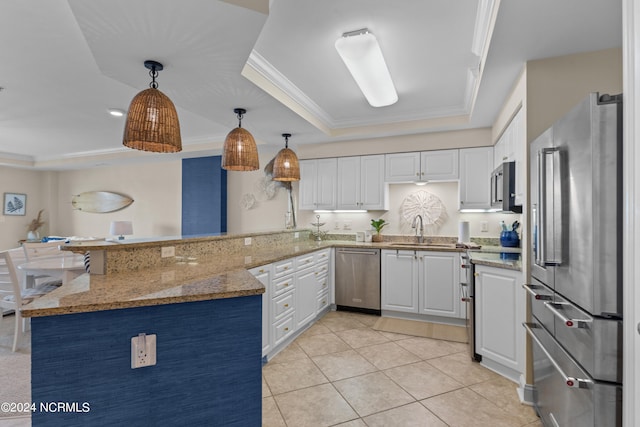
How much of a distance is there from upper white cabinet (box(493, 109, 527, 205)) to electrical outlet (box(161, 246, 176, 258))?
273 cm

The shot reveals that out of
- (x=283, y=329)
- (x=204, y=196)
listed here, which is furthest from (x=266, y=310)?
(x=204, y=196)

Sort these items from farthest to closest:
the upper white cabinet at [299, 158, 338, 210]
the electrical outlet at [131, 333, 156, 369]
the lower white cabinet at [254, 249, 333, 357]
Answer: the upper white cabinet at [299, 158, 338, 210] < the lower white cabinet at [254, 249, 333, 357] < the electrical outlet at [131, 333, 156, 369]

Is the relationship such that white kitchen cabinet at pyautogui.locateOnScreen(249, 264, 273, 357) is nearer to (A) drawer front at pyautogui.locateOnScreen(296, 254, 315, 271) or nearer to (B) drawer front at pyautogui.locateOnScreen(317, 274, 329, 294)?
(A) drawer front at pyautogui.locateOnScreen(296, 254, 315, 271)

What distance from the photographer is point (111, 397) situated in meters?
1.25

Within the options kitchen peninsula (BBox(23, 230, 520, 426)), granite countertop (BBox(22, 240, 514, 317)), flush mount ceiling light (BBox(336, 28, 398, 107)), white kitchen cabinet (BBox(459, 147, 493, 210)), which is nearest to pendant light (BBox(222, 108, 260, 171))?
granite countertop (BBox(22, 240, 514, 317))

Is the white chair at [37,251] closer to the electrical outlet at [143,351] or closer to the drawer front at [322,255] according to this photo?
the drawer front at [322,255]

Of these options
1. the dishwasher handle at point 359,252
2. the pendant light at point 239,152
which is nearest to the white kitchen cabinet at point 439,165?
the dishwasher handle at point 359,252

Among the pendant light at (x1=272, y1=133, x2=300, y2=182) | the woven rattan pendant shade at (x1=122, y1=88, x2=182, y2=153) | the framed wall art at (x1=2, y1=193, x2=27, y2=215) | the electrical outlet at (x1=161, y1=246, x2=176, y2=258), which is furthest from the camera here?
the framed wall art at (x1=2, y1=193, x2=27, y2=215)

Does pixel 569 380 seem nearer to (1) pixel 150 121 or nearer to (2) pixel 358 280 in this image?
(1) pixel 150 121

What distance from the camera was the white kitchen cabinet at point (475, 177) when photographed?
12.3ft

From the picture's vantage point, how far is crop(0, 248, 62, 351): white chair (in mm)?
2918

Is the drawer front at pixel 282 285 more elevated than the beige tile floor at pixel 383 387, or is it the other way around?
the drawer front at pixel 282 285

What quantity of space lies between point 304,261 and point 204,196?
309cm

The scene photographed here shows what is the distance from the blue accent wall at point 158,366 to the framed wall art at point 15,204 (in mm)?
7975
